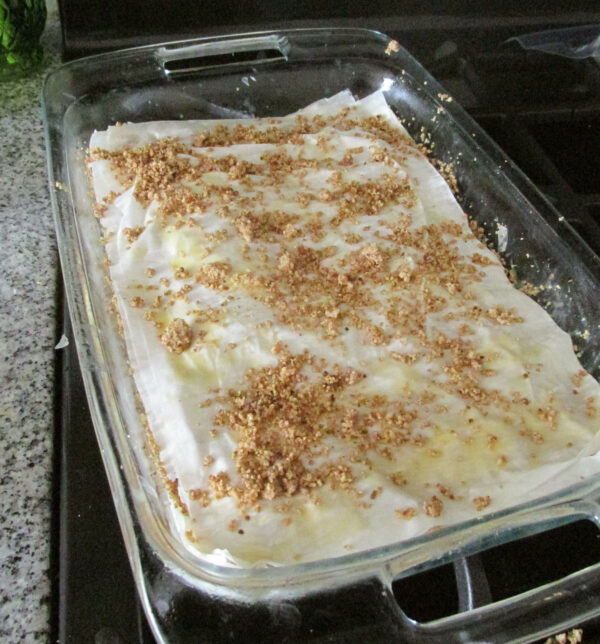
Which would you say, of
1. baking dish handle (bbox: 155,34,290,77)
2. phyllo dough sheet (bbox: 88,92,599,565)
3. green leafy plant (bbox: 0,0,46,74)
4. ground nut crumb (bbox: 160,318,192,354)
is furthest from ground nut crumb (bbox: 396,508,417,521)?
green leafy plant (bbox: 0,0,46,74)

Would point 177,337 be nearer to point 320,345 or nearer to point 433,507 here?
point 320,345

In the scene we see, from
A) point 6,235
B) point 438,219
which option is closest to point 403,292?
point 438,219

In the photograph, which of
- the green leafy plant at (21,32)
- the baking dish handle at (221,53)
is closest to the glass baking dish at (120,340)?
the baking dish handle at (221,53)

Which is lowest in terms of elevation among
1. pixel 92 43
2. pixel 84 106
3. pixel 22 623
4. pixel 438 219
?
pixel 22 623

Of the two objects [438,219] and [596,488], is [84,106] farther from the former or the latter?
[596,488]

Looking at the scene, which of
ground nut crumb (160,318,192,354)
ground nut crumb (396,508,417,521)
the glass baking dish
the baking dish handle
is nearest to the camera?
the glass baking dish

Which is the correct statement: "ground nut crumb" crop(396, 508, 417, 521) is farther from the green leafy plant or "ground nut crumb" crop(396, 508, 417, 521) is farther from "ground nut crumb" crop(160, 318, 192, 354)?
the green leafy plant
